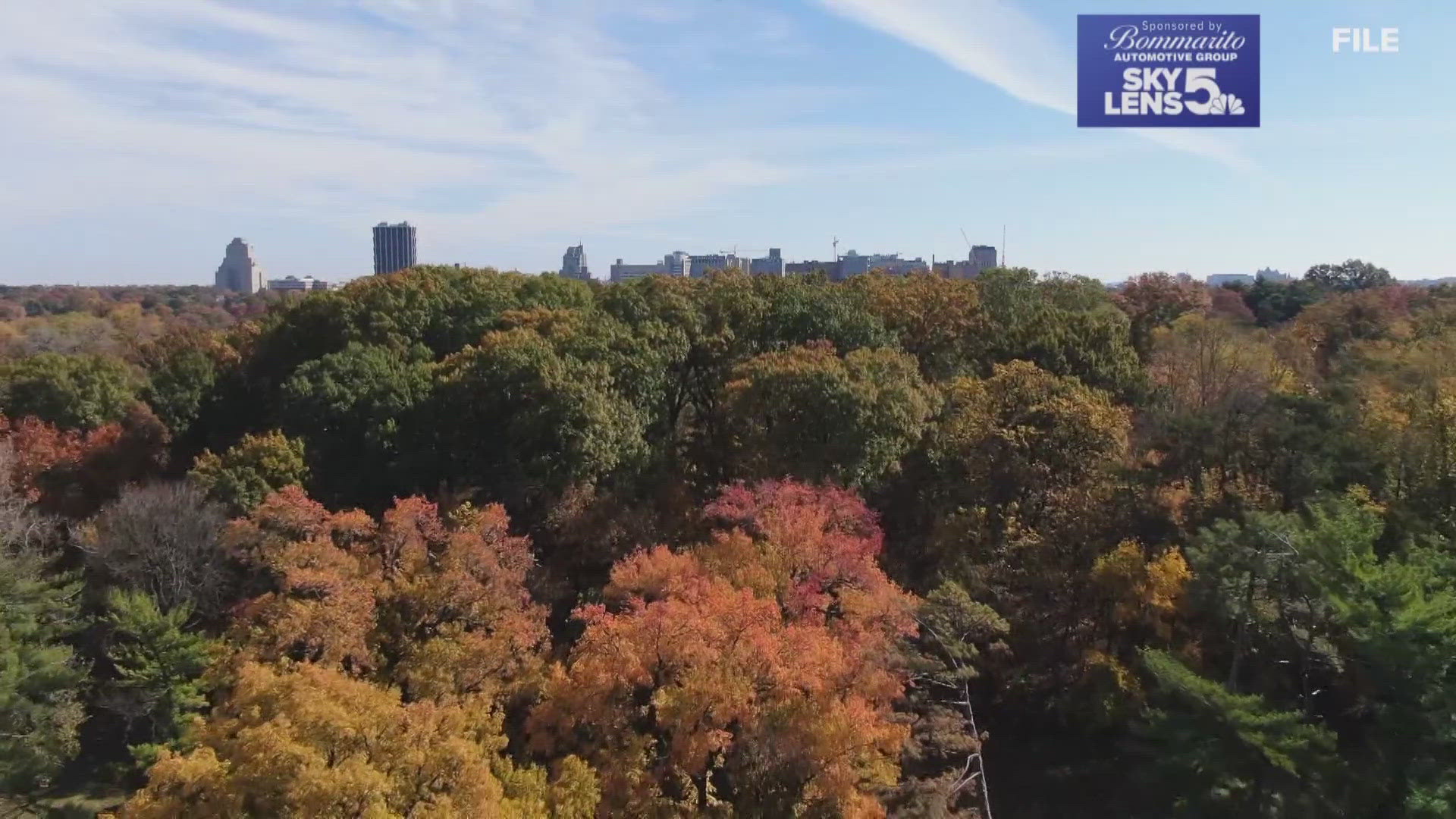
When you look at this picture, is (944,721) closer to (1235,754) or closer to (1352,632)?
(1235,754)

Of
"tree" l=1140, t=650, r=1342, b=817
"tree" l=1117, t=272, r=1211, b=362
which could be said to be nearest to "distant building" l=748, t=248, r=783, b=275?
"tree" l=1117, t=272, r=1211, b=362

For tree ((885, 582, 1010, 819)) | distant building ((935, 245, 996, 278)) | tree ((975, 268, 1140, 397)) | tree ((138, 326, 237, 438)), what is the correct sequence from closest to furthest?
tree ((885, 582, 1010, 819)) → tree ((975, 268, 1140, 397)) → tree ((138, 326, 237, 438)) → distant building ((935, 245, 996, 278))

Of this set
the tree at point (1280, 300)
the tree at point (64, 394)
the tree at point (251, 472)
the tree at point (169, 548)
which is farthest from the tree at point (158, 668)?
the tree at point (1280, 300)

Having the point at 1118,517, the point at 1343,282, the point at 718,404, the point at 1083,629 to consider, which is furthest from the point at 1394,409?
the point at 1343,282

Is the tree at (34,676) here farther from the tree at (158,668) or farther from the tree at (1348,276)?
the tree at (1348,276)

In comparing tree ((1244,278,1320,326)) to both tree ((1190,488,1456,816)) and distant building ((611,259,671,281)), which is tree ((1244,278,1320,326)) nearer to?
tree ((1190,488,1456,816))

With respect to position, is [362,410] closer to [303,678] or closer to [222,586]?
[222,586]
